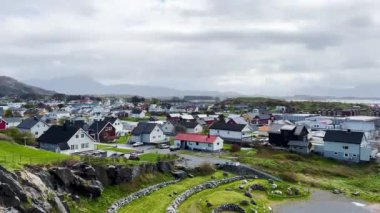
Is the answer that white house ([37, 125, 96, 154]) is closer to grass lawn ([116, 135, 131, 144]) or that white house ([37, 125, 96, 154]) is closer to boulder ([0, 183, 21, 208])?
grass lawn ([116, 135, 131, 144])

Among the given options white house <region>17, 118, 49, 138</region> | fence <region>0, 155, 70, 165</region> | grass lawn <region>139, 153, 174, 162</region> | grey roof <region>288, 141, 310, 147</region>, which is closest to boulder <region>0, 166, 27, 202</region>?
fence <region>0, 155, 70, 165</region>

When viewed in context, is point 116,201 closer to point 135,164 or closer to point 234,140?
point 135,164

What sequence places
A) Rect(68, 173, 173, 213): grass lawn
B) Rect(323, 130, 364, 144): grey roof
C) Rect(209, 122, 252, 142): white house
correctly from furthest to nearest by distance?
1. Rect(209, 122, 252, 142): white house
2. Rect(323, 130, 364, 144): grey roof
3. Rect(68, 173, 173, 213): grass lawn

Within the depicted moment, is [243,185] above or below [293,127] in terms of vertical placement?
below

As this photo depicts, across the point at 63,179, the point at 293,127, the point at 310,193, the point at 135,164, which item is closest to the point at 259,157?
the point at 293,127

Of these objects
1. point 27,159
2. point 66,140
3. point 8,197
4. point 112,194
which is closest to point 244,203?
Result: point 112,194

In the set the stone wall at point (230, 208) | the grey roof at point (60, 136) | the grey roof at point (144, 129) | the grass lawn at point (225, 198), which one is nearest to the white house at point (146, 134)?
the grey roof at point (144, 129)

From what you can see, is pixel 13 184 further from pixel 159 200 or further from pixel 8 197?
pixel 159 200
